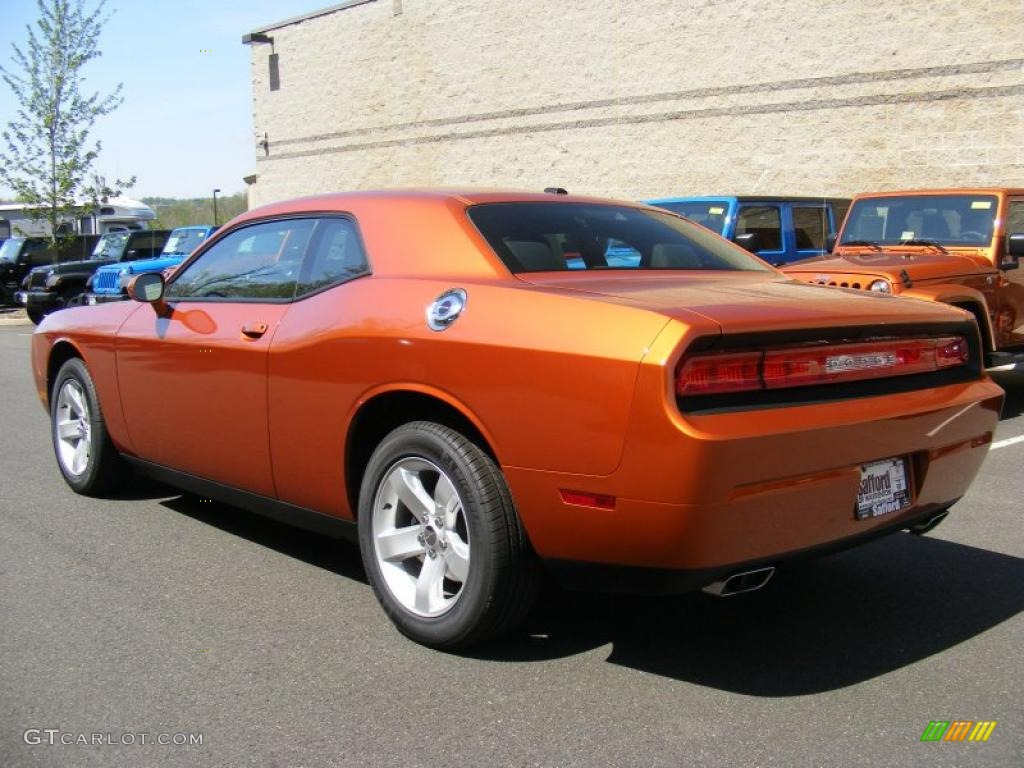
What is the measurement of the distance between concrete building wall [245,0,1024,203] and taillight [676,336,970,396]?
50.9ft

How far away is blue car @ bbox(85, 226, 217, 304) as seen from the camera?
18019 millimetres

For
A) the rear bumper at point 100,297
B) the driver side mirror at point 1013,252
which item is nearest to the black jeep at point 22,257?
the rear bumper at point 100,297

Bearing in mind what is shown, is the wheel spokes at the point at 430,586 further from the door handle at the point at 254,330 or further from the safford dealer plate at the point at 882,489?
the safford dealer plate at the point at 882,489

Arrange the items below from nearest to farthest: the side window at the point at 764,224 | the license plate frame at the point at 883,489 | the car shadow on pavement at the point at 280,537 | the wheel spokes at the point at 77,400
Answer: the license plate frame at the point at 883,489 → the car shadow on pavement at the point at 280,537 → the wheel spokes at the point at 77,400 → the side window at the point at 764,224

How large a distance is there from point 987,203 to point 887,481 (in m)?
6.78

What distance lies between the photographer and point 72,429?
237 inches

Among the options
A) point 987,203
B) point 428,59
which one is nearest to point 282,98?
point 428,59

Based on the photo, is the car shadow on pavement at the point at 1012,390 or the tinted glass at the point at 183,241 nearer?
the car shadow on pavement at the point at 1012,390

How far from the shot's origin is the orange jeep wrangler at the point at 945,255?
8.16 metres

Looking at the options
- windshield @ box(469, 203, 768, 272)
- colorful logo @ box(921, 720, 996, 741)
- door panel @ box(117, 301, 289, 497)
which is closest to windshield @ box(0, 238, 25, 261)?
door panel @ box(117, 301, 289, 497)

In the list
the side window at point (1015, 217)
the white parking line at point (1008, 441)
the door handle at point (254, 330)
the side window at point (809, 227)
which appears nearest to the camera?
the door handle at point (254, 330)

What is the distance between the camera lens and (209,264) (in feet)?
16.7

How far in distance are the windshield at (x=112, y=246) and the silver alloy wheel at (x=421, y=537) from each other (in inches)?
737

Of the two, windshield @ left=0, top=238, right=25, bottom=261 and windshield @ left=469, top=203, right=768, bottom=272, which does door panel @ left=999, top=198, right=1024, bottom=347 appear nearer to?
windshield @ left=469, top=203, right=768, bottom=272
